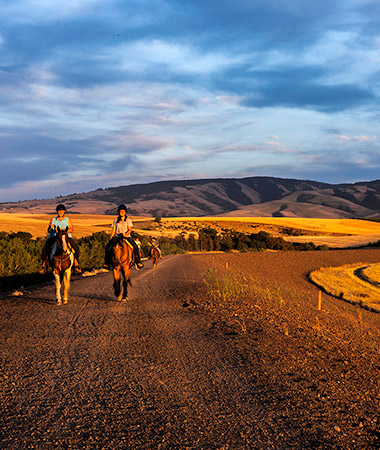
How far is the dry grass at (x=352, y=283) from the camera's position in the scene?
→ 24.9 metres

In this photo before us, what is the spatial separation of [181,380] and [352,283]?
89.4 feet

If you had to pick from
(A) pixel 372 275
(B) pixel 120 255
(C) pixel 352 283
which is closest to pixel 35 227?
(A) pixel 372 275

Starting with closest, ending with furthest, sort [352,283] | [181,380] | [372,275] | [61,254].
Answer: [181,380]
[61,254]
[352,283]
[372,275]

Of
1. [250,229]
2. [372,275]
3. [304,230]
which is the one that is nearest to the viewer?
[372,275]

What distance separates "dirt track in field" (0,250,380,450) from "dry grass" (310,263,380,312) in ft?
43.0

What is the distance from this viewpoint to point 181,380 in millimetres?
6445

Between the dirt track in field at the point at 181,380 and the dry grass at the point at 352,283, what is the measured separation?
13118 millimetres

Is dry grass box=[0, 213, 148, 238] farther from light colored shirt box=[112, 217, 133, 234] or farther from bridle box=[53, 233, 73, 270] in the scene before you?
bridle box=[53, 233, 73, 270]

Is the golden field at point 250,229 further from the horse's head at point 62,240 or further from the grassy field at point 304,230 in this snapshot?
the horse's head at point 62,240

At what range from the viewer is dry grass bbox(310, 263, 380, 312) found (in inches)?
981

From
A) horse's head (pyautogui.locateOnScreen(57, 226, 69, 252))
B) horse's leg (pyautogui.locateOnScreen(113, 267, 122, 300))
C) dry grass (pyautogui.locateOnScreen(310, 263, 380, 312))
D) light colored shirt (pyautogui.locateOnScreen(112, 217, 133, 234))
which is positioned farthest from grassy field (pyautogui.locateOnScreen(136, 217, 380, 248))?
horse's head (pyautogui.locateOnScreen(57, 226, 69, 252))

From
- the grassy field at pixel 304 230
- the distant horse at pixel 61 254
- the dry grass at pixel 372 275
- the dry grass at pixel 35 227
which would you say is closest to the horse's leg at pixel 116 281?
the distant horse at pixel 61 254

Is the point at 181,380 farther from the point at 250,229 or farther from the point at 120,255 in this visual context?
the point at 250,229

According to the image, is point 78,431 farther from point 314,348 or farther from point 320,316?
point 320,316
